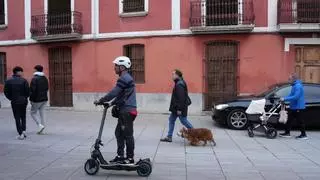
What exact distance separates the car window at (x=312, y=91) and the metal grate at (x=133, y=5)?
835 centimetres

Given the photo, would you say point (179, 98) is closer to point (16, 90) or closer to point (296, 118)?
point (296, 118)

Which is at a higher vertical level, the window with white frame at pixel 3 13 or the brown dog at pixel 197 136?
the window with white frame at pixel 3 13

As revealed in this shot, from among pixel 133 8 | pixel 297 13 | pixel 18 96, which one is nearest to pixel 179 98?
pixel 18 96

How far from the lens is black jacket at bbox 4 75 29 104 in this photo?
12328mm

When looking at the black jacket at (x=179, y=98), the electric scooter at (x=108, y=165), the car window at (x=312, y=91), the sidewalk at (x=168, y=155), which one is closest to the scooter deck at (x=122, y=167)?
the electric scooter at (x=108, y=165)

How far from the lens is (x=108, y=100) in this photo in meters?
7.80

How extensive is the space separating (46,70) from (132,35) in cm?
463

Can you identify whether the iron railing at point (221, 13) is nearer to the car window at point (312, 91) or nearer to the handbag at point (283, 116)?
the car window at point (312, 91)

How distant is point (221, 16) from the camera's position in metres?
19.4

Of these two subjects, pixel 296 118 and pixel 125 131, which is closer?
pixel 125 131

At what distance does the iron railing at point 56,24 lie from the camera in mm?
21672

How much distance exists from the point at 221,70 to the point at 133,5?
4695mm

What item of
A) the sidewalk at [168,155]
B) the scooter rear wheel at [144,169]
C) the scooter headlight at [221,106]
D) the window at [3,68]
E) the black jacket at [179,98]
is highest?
the window at [3,68]

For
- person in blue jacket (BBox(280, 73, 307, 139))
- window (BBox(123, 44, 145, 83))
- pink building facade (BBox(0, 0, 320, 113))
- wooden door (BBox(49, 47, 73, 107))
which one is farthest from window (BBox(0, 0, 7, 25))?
person in blue jacket (BBox(280, 73, 307, 139))
